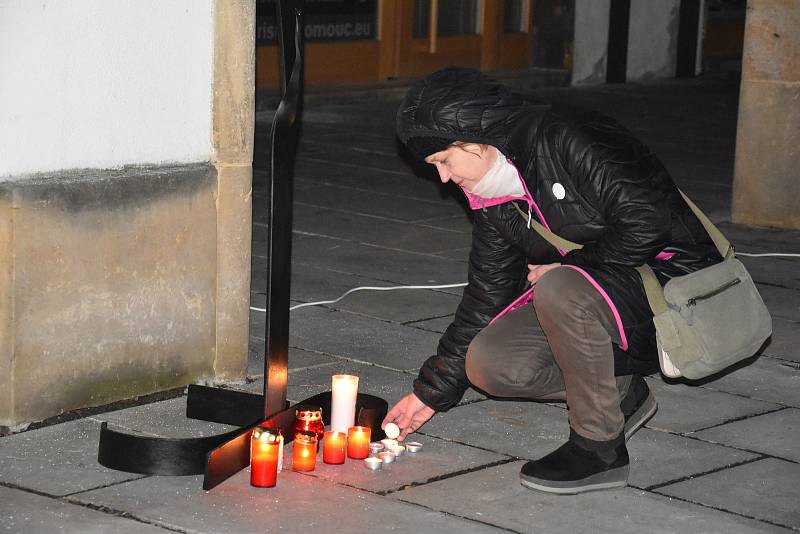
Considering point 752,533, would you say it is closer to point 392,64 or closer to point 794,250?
point 794,250

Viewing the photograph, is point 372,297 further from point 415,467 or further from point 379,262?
point 415,467

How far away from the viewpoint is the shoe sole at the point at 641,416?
4362 mm

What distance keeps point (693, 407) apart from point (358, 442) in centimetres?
133

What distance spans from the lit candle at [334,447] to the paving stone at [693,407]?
1109mm

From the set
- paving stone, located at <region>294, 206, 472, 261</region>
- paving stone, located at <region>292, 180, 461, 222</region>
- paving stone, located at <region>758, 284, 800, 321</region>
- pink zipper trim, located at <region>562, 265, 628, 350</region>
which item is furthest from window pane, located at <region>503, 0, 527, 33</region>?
pink zipper trim, located at <region>562, 265, 628, 350</region>

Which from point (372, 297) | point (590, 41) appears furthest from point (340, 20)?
point (372, 297)

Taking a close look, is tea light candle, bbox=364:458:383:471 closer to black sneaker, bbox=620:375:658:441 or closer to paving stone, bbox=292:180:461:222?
black sneaker, bbox=620:375:658:441

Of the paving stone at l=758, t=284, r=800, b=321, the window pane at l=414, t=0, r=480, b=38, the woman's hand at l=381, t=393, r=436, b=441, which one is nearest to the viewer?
the woman's hand at l=381, t=393, r=436, b=441

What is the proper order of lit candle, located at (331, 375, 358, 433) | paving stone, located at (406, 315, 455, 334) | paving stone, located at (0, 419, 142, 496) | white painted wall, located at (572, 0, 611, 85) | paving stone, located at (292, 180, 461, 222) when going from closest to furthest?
paving stone, located at (0, 419, 142, 496), lit candle, located at (331, 375, 358, 433), paving stone, located at (406, 315, 455, 334), paving stone, located at (292, 180, 461, 222), white painted wall, located at (572, 0, 611, 85)


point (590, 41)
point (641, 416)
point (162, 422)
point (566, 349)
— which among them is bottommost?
point (162, 422)

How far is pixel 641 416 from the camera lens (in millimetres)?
4410

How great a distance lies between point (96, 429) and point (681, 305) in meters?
1.85

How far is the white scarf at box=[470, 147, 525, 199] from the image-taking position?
153 inches

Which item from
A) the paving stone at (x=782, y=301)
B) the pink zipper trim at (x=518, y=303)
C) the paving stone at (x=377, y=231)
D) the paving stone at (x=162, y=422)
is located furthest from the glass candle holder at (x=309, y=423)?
the paving stone at (x=377, y=231)
